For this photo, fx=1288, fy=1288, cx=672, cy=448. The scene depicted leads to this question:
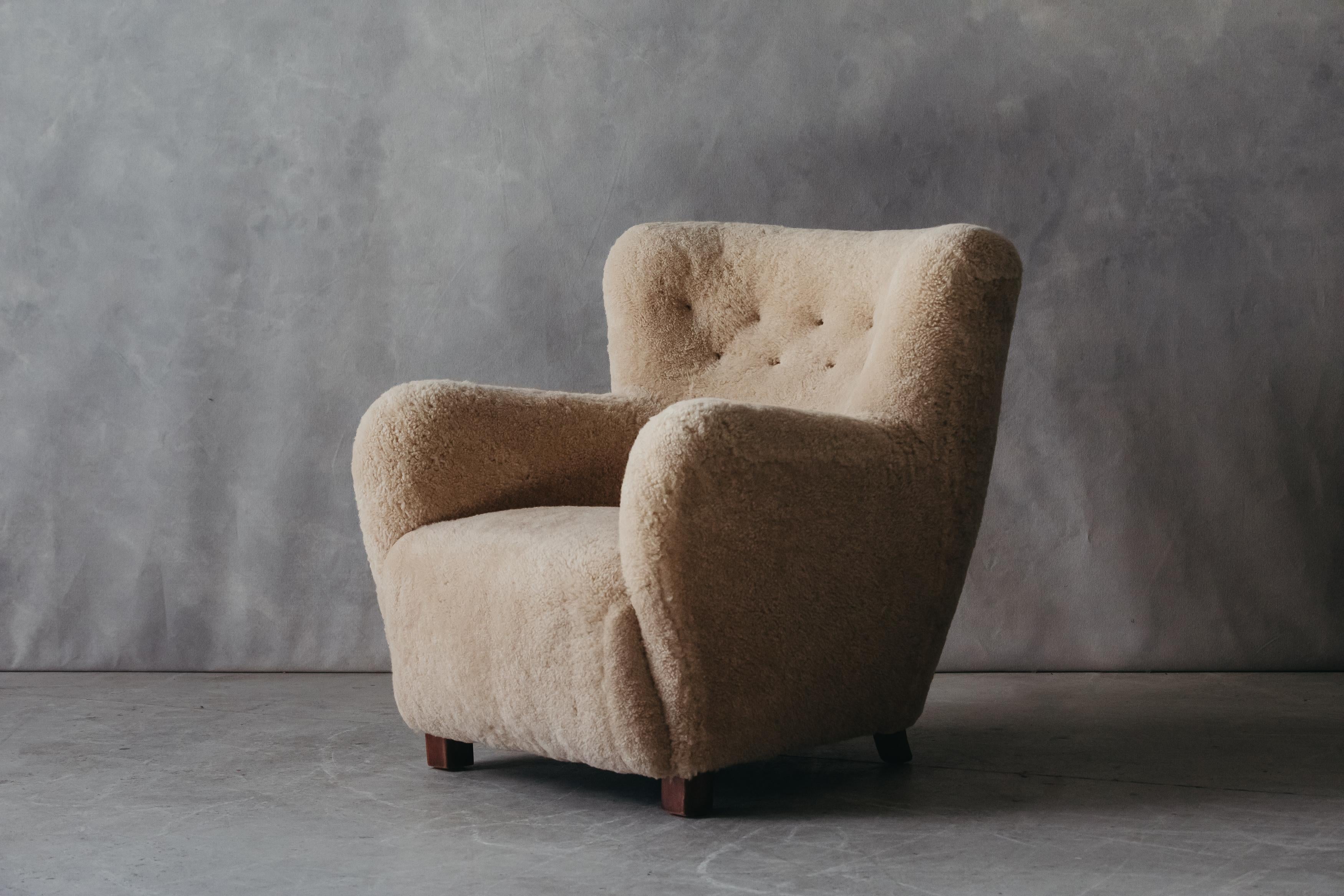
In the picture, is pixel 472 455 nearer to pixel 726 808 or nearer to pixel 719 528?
pixel 719 528

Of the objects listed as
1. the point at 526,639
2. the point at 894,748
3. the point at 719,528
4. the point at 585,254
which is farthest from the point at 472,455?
the point at 585,254

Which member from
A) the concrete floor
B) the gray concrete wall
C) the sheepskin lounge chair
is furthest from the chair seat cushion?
the gray concrete wall

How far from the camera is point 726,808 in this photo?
169cm

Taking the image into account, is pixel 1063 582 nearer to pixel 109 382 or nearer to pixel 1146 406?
pixel 1146 406

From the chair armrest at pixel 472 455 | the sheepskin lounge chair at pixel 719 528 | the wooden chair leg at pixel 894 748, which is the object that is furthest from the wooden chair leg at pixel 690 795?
the chair armrest at pixel 472 455

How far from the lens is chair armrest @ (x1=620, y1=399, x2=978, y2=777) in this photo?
154 cm

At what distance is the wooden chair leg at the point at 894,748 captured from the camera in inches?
76.8

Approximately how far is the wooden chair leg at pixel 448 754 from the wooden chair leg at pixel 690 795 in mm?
424

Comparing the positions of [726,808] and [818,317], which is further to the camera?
[818,317]

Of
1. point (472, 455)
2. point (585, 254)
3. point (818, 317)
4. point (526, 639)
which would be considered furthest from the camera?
point (585, 254)

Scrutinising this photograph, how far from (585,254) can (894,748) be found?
1.35 metres

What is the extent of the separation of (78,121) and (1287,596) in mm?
2816

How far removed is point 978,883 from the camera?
1357 millimetres

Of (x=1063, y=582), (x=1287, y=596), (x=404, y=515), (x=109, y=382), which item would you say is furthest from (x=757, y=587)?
(x=109, y=382)
